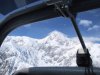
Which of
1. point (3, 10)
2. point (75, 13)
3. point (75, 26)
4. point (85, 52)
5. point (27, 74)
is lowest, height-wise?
point (27, 74)

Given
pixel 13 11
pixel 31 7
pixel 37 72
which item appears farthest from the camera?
pixel 13 11

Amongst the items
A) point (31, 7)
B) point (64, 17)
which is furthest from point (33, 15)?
point (64, 17)

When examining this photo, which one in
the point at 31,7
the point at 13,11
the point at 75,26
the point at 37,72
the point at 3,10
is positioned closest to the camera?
the point at 37,72

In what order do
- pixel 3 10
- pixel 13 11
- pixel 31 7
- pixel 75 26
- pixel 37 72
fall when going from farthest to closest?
pixel 3 10, pixel 13 11, pixel 31 7, pixel 75 26, pixel 37 72

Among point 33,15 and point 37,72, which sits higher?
point 33,15

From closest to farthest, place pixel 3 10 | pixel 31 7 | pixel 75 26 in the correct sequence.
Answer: pixel 75 26 < pixel 31 7 < pixel 3 10

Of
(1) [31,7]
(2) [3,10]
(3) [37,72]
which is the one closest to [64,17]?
(1) [31,7]

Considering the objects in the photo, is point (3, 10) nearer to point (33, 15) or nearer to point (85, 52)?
point (33, 15)

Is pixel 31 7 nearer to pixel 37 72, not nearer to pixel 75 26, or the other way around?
pixel 75 26

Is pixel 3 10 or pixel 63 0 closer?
pixel 63 0
